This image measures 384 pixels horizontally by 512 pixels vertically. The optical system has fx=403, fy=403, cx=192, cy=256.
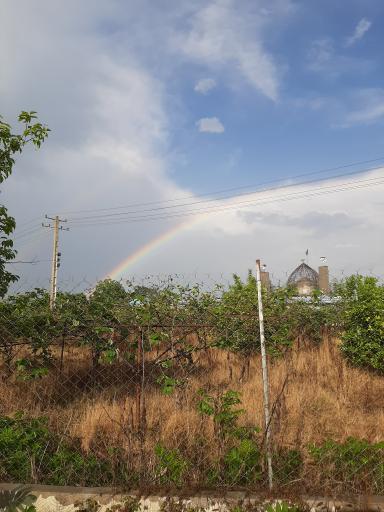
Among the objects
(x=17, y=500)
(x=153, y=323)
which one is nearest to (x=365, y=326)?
(x=153, y=323)

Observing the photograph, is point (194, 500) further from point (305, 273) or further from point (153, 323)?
point (305, 273)

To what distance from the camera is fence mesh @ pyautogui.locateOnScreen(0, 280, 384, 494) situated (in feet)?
10.6

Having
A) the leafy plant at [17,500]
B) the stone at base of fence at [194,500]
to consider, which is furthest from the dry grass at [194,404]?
the leafy plant at [17,500]

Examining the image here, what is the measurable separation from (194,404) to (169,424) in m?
0.87

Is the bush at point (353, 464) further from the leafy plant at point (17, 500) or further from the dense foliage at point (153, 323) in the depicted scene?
the leafy plant at point (17, 500)

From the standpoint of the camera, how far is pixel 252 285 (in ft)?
30.9

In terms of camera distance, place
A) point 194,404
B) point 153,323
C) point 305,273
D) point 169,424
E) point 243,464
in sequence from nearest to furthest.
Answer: point 243,464
point 169,424
point 194,404
point 153,323
point 305,273

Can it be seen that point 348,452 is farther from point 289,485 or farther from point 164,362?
point 164,362

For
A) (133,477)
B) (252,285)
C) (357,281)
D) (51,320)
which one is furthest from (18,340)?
(357,281)

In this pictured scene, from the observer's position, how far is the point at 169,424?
406cm

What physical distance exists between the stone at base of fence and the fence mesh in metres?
0.10

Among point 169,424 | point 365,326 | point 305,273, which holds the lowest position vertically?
point 169,424

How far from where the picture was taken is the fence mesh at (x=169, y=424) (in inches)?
127

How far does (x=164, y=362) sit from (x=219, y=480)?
7.39 feet
